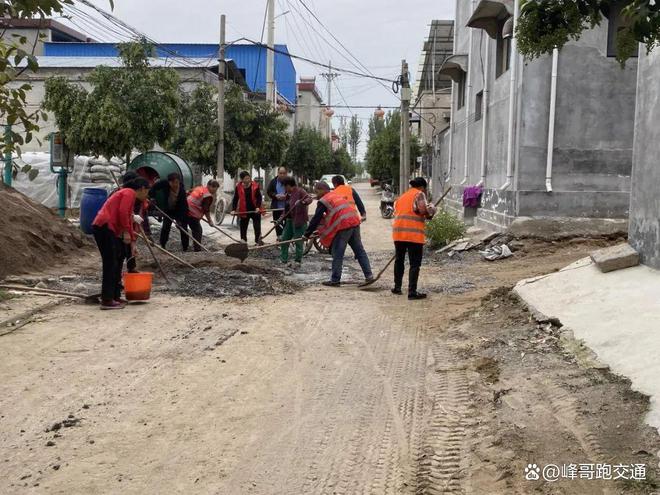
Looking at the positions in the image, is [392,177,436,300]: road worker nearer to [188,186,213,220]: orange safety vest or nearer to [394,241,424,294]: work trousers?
[394,241,424,294]: work trousers

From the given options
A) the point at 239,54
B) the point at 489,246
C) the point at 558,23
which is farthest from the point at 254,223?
the point at 239,54

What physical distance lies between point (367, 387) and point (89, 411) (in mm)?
1996

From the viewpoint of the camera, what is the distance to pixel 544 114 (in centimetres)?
1477

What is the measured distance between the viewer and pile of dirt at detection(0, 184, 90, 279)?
10938mm

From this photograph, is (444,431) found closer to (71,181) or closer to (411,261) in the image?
(411,261)

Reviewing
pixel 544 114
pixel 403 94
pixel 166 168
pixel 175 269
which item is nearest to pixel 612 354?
pixel 175 269

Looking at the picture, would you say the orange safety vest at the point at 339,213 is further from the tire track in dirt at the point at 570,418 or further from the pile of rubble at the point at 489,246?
the tire track in dirt at the point at 570,418

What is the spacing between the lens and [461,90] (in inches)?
1006

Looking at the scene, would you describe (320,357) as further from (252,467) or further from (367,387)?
(252,467)

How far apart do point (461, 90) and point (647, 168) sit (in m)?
18.6

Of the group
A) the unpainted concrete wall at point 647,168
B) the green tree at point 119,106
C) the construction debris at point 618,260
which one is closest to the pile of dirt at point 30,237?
the green tree at point 119,106

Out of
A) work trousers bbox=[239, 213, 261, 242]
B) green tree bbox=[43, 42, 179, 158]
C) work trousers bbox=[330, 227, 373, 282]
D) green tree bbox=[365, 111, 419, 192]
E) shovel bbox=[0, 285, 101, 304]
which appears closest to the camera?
shovel bbox=[0, 285, 101, 304]

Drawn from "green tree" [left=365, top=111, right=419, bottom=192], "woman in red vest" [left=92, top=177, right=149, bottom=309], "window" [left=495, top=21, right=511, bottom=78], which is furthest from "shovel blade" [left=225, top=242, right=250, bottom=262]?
"green tree" [left=365, top=111, right=419, bottom=192]

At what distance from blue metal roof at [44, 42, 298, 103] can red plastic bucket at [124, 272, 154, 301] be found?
97.8ft
